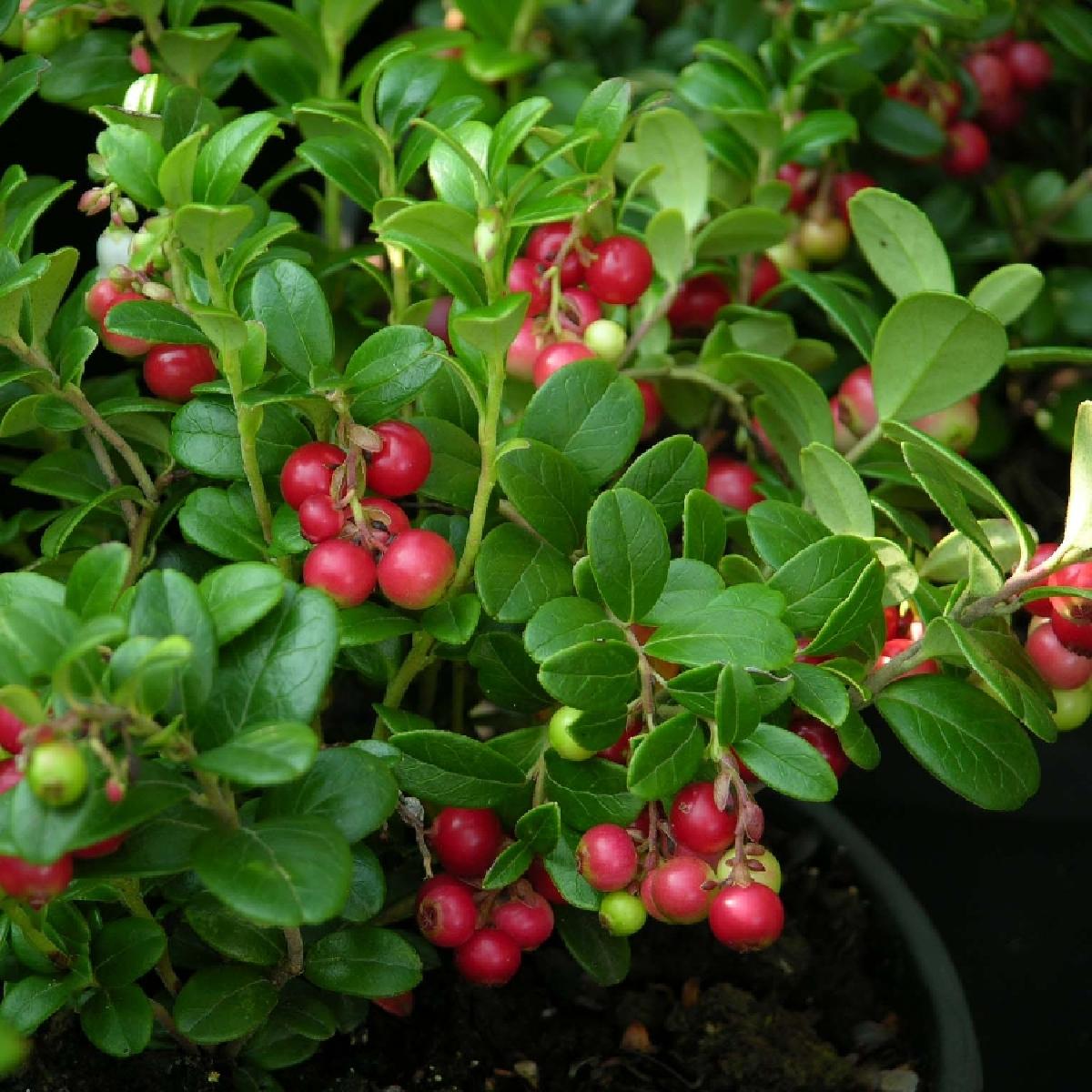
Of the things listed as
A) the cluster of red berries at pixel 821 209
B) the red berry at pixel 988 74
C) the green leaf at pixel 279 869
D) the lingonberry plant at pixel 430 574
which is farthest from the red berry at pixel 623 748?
the red berry at pixel 988 74

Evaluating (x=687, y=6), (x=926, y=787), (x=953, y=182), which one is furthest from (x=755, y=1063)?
(x=687, y=6)

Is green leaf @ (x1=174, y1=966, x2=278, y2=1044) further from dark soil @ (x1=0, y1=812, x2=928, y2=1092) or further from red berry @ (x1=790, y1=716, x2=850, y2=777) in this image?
red berry @ (x1=790, y1=716, x2=850, y2=777)

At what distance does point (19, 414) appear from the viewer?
0.87 m

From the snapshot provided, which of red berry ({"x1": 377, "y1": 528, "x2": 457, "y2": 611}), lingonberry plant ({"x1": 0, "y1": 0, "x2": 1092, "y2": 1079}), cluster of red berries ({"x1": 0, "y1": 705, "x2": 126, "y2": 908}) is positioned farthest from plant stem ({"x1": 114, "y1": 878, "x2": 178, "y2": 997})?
red berry ({"x1": 377, "y1": 528, "x2": 457, "y2": 611})

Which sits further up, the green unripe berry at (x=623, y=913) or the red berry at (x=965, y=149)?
the red berry at (x=965, y=149)

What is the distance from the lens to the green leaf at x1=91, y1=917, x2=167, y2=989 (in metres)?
0.80

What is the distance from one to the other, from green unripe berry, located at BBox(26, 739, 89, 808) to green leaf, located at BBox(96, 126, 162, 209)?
1.08ft

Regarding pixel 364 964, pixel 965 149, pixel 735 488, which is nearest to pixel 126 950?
pixel 364 964

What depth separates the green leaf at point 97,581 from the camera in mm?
658

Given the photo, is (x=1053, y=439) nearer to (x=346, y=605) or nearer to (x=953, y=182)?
(x=953, y=182)

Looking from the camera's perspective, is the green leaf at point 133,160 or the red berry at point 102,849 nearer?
the red berry at point 102,849

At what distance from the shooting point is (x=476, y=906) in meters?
0.85

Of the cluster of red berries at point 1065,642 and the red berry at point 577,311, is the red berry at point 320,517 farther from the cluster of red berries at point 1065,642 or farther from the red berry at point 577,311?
the cluster of red berries at point 1065,642

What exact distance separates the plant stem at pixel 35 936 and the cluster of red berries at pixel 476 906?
0.67 feet
